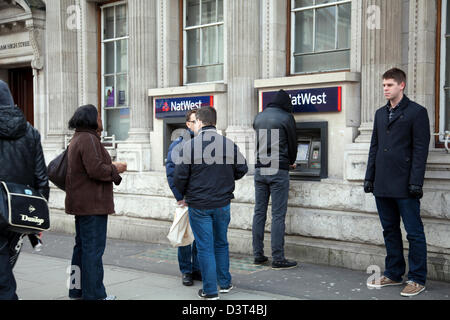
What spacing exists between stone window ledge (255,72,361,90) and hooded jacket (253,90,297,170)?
79 centimetres

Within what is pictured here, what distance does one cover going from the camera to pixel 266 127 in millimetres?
7352

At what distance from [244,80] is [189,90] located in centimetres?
114

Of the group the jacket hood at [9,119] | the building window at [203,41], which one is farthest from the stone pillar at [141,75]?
the jacket hood at [9,119]

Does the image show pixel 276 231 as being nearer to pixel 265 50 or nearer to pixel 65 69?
pixel 265 50

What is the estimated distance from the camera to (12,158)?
15.7ft

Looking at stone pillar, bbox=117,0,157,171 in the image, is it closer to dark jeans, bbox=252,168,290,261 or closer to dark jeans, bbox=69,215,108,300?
dark jeans, bbox=252,168,290,261

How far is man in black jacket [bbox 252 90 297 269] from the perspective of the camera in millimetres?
7285

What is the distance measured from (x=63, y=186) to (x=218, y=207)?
1.57m

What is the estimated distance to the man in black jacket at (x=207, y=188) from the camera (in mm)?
5711

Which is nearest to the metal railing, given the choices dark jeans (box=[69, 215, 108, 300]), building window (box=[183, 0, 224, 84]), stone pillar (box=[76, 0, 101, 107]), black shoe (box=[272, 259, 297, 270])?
black shoe (box=[272, 259, 297, 270])

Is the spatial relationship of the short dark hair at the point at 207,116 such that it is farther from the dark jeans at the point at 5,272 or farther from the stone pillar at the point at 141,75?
the stone pillar at the point at 141,75

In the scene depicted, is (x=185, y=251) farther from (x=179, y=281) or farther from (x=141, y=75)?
(x=141, y=75)

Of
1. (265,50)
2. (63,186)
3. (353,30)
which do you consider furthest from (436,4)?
(63,186)

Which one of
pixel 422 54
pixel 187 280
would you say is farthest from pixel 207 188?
pixel 422 54
